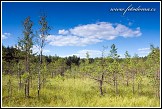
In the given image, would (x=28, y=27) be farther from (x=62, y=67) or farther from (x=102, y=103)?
(x=62, y=67)

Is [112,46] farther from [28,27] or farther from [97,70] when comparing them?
[28,27]

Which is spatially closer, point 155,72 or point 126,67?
point 155,72

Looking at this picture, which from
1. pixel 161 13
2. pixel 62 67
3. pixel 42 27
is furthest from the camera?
pixel 62 67

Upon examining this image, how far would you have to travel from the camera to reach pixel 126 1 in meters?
14.2

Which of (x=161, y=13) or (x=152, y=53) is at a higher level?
(x=161, y=13)

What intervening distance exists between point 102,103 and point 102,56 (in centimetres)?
770

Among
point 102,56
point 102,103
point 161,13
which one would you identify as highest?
point 161,13

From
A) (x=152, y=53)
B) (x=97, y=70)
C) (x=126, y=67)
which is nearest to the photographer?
(x=152, y=53)

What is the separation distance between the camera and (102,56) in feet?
92.9

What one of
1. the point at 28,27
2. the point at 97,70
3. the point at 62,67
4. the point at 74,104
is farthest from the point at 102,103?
the point at 62,67

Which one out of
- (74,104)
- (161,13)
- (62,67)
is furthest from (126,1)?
(62,67)

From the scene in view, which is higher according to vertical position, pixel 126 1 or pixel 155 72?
pixel 126 1

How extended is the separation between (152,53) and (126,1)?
40.9 feet

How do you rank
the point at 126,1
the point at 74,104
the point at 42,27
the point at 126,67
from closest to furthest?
the point at 126,1 < the point at 74,104 < the point at 42,27 < the point at 126,67
